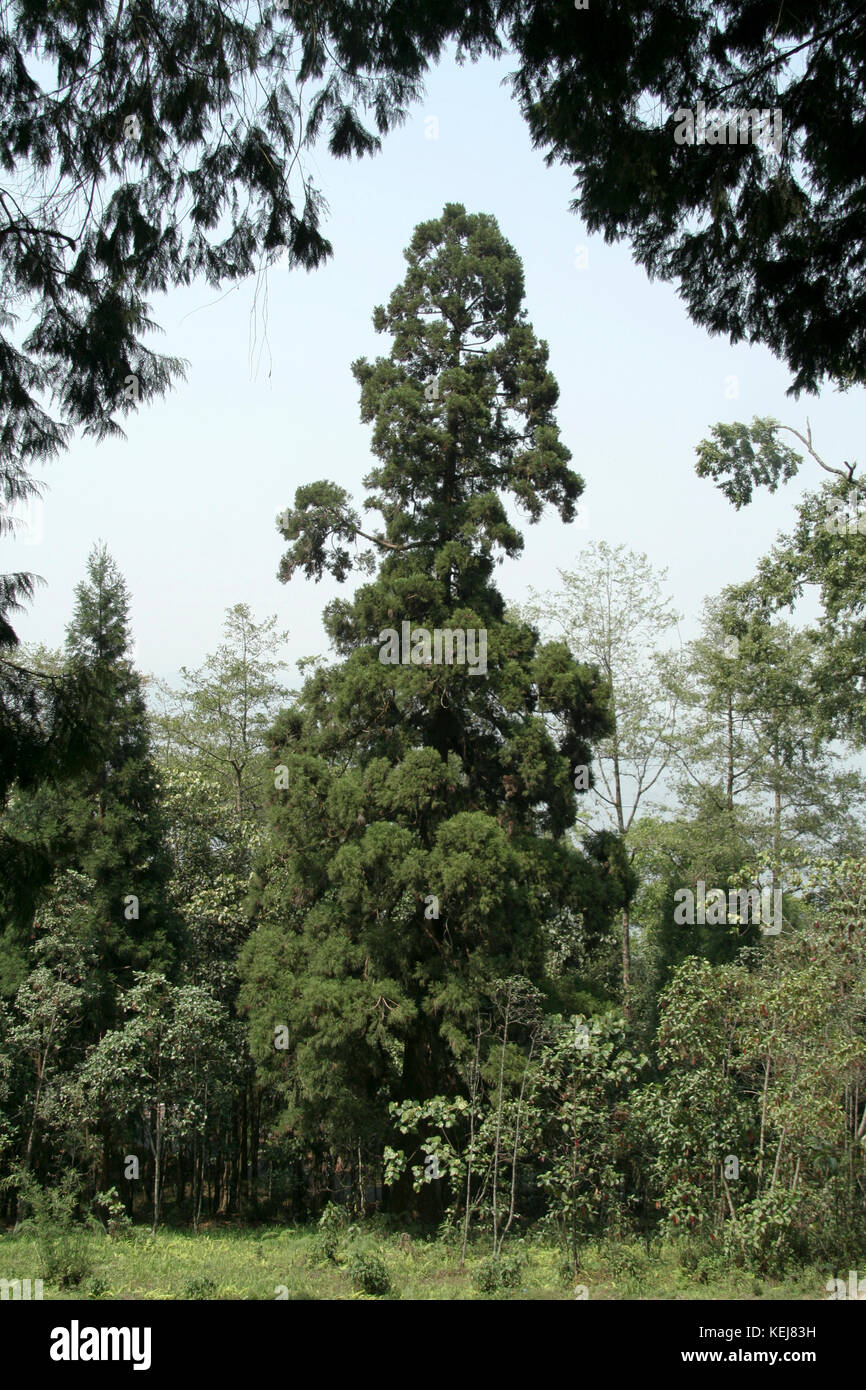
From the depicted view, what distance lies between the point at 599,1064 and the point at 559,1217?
1583 mm

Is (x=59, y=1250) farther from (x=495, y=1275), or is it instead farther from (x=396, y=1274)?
(x=495, y=1275)

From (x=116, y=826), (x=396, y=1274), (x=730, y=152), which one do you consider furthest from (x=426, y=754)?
(x=730, y=152)

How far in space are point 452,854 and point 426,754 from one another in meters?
1.46

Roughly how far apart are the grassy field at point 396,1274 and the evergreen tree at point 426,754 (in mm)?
2327

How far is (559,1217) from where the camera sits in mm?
9758

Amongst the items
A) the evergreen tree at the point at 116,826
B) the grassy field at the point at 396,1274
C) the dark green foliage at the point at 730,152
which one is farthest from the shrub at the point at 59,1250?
the dark green foliage at the point at 730,152

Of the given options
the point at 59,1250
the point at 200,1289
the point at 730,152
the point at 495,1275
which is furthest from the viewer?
the point at 59,1250

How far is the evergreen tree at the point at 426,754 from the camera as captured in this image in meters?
12.4

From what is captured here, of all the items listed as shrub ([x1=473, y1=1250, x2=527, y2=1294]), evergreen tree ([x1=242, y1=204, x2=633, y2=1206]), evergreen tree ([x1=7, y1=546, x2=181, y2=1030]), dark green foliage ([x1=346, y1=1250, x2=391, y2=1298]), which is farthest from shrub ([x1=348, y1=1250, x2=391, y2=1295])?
evergreen tree ([x1=7, y1=546, x2=181, y2=1030])

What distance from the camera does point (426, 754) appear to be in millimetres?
13148

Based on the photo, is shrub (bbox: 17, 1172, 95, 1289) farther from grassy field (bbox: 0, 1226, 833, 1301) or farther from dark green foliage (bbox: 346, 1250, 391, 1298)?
dark green foliage (bbox: 346, 1250, 391, 1298)

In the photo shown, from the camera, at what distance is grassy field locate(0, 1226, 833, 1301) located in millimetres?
8031

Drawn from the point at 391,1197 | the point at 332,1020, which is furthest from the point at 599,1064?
the point at 391,1197
